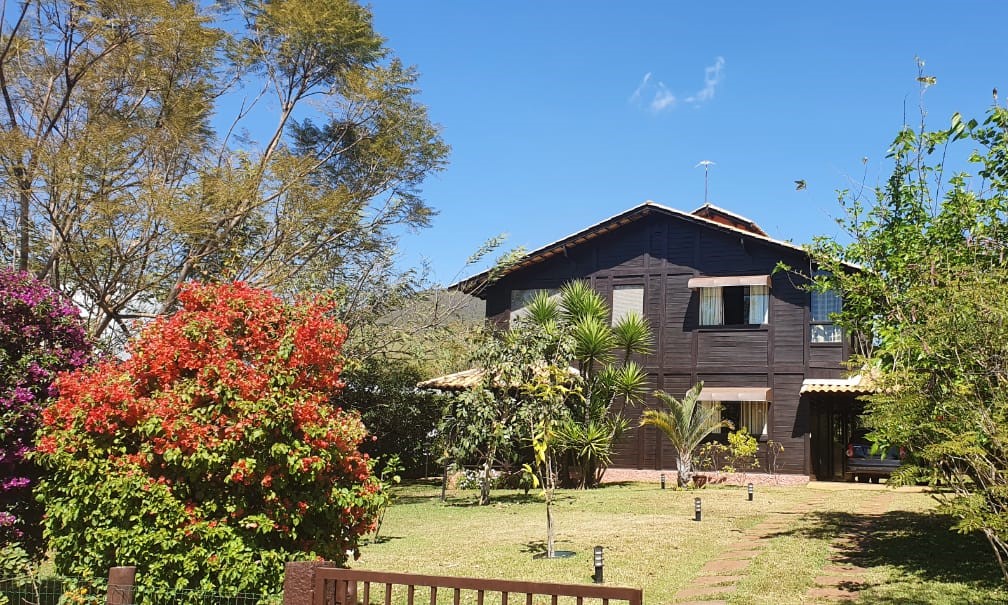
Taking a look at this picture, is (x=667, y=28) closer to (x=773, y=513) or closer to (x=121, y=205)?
(x=773, y=513)

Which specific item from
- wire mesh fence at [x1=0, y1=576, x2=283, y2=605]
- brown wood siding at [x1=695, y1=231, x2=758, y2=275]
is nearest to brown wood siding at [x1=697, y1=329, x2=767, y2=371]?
brown wood siding at [x1=695, y1=231, x2=758, y2=275]

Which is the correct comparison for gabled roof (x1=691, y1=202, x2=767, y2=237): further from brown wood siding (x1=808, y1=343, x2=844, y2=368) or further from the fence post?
the fence post

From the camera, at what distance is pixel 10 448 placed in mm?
8234

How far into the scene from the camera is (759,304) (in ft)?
72.1

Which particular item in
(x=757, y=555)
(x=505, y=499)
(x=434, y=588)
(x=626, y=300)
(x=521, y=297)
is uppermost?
(x=521, y=297)

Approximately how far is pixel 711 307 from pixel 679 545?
12321mm

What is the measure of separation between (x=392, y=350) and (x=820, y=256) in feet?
37.0

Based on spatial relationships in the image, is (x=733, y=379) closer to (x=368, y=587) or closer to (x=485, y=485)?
(x=485, y=485)

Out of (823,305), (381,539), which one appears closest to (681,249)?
(823,305)

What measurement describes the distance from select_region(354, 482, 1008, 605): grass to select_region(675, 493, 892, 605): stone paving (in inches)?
4.4

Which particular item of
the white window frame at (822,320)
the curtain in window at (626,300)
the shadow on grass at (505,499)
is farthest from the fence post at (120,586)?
the white window frame at (822,320)

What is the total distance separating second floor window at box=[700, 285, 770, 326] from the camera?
72.0 feet

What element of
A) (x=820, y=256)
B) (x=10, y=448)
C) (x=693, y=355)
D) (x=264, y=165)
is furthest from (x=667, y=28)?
(x=10, y=448)

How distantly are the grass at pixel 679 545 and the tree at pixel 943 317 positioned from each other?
100 centimetres
